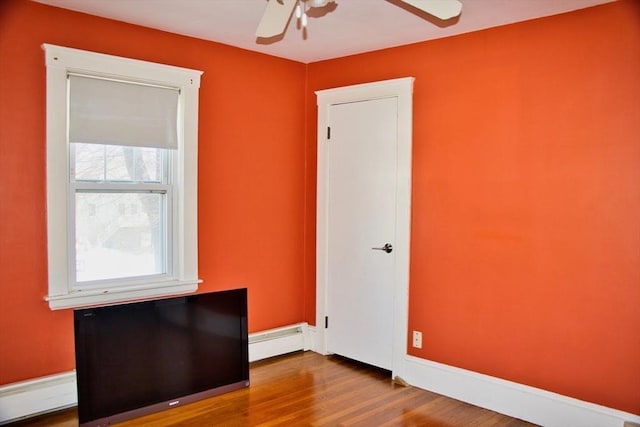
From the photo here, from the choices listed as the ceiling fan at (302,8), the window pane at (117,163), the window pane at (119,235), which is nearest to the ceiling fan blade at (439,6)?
the ceiling fan at (302,8)

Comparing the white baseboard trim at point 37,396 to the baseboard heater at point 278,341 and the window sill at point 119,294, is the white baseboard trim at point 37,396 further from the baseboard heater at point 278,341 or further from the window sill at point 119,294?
the baseboard heater at point 278,341

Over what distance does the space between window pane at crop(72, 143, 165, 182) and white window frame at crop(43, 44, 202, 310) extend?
0.36ft

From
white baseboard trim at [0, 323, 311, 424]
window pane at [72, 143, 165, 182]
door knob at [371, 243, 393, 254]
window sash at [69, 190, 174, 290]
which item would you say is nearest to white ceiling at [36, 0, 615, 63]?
window pane at [72, 143, 165, 182]

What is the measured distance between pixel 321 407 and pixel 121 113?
2.31 metres

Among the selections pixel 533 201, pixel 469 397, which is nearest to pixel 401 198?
pixel 533 201

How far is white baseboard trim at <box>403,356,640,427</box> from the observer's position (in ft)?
9.11

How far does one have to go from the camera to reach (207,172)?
12.0ft

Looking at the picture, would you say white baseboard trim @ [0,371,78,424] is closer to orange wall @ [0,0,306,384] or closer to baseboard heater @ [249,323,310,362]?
orange wall @ [0,0,306,384]

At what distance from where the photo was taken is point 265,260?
13.3ft

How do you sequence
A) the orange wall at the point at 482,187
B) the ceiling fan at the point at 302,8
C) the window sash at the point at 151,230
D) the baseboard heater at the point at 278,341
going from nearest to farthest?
1. the ceiling fan at the point at 302,8
2. the orange wall at the point at 482,187
3. the window sash at the point at 151,230
4. the baseboard heater at the point at 278,341

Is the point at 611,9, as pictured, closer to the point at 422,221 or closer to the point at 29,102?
the point at 422,221

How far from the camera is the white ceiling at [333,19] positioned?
9.27 feet

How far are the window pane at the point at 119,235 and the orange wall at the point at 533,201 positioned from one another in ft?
6.14

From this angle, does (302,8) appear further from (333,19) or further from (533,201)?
(533,201)
